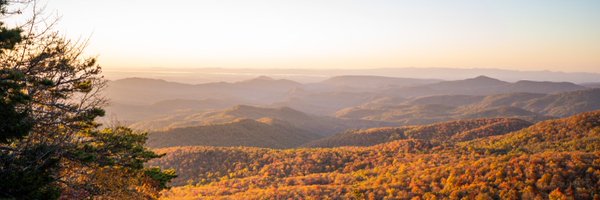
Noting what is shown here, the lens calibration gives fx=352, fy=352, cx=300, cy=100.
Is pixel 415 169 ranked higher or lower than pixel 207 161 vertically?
higher

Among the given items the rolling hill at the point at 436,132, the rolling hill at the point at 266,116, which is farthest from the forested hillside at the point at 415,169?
the rolling hill at the point at 266,116

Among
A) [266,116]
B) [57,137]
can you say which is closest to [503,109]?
[266,116]

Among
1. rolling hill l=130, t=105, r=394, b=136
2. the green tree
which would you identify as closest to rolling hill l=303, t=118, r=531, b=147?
rolling hill l=130, t=105, r=394, b=136

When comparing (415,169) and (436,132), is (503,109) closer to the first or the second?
(436,132)

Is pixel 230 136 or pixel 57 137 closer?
pixel 57 137

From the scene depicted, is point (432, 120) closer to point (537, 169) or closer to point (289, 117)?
point (289, 117)

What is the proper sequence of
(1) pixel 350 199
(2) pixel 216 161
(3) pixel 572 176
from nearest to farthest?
(3) pixel 572 176, (1) pixel 350 199, (2) pixel 216 161

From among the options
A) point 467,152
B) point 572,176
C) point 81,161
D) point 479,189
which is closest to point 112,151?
point 81,161

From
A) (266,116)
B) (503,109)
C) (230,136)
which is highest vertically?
(230,136)
